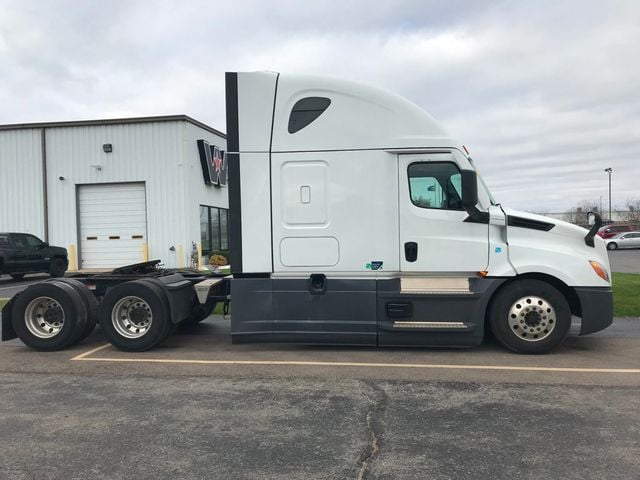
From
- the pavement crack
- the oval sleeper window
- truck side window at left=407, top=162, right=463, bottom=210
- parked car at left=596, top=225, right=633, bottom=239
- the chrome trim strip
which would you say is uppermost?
the oval sleeper window

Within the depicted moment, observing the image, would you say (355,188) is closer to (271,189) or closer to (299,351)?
(271,189)

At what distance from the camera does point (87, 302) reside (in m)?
7.43

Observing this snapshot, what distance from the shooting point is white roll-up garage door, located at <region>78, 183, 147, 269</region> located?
844 inches

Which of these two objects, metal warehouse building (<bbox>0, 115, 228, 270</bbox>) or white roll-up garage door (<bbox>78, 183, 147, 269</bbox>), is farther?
white roll-up garage door (<bbox>78, 183, 147, 269</bbox>)

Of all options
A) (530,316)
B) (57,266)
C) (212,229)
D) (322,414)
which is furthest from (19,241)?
(530,316)

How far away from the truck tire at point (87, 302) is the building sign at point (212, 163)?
50.1 feet

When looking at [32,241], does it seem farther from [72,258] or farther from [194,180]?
[194,180]

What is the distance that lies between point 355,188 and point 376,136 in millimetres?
720

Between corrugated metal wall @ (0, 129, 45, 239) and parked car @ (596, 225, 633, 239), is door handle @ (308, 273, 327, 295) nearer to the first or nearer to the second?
corrugated metal wall @ (0, 129, 45, 239)

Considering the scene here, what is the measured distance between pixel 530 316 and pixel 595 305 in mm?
810

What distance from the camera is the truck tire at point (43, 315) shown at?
23.8 ft

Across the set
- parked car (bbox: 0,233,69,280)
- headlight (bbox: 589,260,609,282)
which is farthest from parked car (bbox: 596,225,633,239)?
headlight (bbox: 589,260,609,282)

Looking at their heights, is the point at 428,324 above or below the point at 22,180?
below

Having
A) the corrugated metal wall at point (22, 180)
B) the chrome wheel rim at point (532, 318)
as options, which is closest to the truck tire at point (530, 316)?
the chrome wheel rim at point (532, 318)
